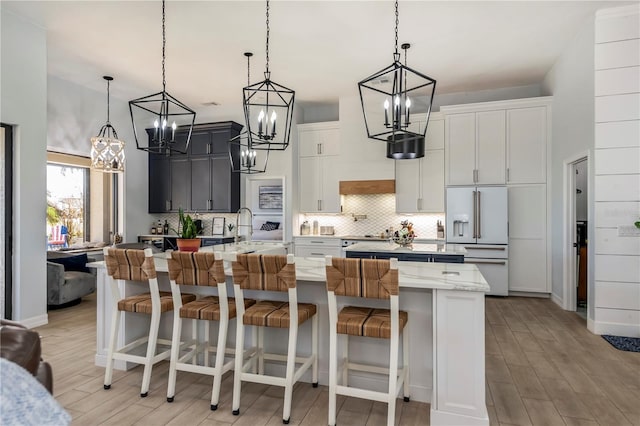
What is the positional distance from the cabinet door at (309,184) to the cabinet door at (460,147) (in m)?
2.25

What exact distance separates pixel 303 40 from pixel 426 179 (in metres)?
2.96

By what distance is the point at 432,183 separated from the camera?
6.03 m

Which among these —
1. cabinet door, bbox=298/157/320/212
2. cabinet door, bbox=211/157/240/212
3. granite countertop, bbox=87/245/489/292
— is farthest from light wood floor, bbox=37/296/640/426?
cabinet door, bbox=298/157/320/212

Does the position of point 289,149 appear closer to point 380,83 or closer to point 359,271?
point 380,83

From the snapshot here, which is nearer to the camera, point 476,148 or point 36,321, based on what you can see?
point 36,321

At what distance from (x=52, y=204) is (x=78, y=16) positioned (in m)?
3.54

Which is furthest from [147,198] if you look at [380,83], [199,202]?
[380,83]

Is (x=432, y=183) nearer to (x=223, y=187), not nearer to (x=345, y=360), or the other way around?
(x=223, y=187)

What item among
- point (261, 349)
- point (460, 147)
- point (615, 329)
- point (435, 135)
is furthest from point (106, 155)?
point (615, 329)

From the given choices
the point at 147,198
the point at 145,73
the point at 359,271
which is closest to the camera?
the point at 359,271

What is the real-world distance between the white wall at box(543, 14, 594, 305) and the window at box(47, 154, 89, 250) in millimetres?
7280

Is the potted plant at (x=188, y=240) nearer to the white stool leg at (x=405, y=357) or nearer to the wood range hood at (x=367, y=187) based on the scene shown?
the white stool leg at (x=405, y=357)

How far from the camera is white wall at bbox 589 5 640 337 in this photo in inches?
148

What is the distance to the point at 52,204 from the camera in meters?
6.13
